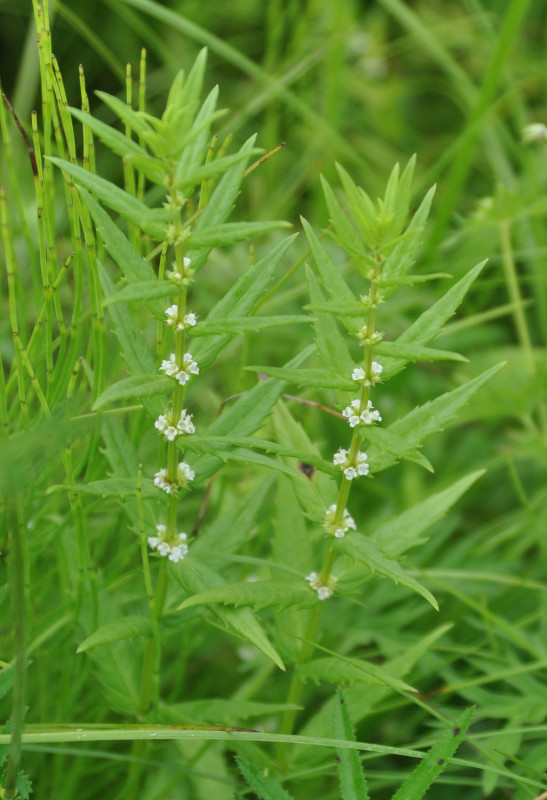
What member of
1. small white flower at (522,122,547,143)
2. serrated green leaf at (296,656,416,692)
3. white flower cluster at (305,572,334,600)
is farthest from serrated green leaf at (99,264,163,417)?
small white flower at (522,122,547,143)

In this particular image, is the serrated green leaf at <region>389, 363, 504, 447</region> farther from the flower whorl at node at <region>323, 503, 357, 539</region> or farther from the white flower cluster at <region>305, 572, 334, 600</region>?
the white flower cluster at <region>305, 572, 334, 600</region>

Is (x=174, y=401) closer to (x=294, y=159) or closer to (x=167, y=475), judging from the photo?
(x=167, y=475)

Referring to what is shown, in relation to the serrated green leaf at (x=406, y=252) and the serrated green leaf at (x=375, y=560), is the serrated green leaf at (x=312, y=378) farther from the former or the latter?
the serrated green leaf at (x=375, y=560)

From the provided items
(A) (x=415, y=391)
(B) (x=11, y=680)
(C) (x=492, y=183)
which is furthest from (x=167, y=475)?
(C) (x=492, y=183)

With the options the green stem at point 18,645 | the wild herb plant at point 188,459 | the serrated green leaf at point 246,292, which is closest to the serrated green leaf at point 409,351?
the wild herb plant at point 188,459

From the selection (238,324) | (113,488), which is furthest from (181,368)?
(113,488)

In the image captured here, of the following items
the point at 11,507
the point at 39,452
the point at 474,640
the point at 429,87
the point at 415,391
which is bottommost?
the point at 474,640
